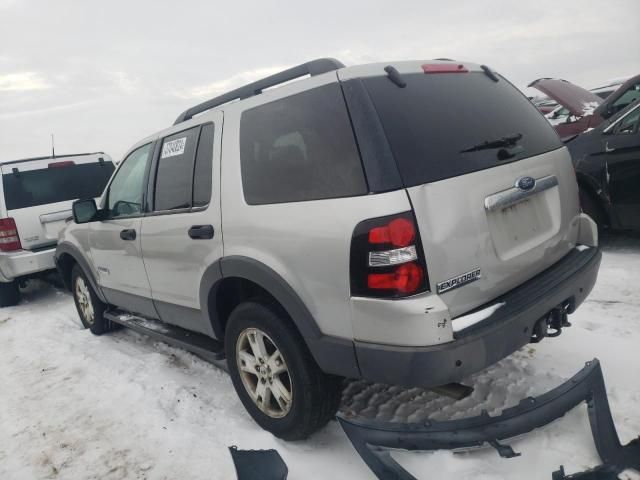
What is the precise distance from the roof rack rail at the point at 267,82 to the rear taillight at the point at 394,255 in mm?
952

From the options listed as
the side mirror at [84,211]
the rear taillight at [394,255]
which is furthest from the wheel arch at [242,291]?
the side mirror at [84,211]

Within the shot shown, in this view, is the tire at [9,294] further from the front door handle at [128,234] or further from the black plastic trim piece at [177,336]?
the front door handle at [128,234]

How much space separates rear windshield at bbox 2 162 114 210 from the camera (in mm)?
5922

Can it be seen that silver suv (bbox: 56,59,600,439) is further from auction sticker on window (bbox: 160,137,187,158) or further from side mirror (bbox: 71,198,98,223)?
side mirror (bbox: 71,198,98,223)

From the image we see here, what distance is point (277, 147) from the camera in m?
2.45

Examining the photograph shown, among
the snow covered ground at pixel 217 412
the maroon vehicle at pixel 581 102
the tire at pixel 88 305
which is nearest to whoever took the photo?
the snow covered ground at pixel 217 412

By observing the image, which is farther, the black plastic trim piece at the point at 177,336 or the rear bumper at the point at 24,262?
the rear bumper at the point at 24,262

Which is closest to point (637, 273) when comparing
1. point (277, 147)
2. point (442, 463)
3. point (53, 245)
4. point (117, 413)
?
point (442, 463)

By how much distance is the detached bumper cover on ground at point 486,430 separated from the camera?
7.02ft

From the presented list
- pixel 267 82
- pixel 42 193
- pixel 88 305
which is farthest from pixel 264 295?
pixel 42 193

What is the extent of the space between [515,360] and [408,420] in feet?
3.08

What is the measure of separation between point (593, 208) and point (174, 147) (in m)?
4.39

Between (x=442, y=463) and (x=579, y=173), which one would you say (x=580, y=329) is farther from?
(x=579, y=173)

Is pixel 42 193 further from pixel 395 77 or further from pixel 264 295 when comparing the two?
pixel 395 77
